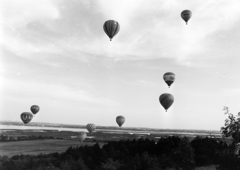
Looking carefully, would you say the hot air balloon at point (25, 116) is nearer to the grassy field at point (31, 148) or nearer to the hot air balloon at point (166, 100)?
the grassy field at point (31, 148)

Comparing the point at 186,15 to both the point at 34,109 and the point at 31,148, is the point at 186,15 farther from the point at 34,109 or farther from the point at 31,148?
the point at 34,109

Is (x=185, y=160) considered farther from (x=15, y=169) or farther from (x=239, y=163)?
(x=15, y=169)

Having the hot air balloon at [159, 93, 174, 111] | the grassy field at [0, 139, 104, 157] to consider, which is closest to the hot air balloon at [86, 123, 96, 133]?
the grassy field at [0, 139, 104, 157]

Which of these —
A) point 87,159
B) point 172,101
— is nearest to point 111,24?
point 172,101

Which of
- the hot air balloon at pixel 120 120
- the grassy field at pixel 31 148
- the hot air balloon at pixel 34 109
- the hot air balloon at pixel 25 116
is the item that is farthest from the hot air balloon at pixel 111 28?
the hot air balloon at pixel 34 109

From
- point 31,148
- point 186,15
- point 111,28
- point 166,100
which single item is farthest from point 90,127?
point 186,15

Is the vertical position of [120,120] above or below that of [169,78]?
below
